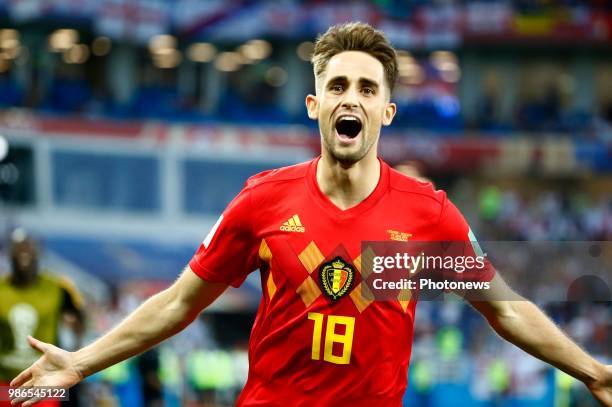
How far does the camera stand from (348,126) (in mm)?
4055

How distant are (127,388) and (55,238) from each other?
12562 mm

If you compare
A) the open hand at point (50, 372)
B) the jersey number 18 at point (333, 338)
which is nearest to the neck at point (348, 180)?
the jersey number 18 at point (333, 338)

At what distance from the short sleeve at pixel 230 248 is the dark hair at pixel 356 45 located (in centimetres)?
59

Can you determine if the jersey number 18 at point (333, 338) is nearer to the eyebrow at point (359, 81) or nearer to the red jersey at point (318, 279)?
the red jersey at point (318, 279)

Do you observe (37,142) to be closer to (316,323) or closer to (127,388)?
(127,388)

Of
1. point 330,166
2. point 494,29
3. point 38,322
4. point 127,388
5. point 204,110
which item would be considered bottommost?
point 127,388

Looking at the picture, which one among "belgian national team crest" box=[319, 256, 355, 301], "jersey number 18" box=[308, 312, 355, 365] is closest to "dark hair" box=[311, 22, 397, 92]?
"belgian national team crest" box=[319, 256, 355, 301]

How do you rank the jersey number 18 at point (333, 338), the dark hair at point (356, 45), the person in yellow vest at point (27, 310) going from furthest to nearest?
the person in yellow vest at point (27, 310), the dark hair at point (356, 45), the jersey number 18 at point (333, 338)

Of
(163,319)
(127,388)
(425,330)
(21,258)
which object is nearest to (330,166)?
(163,319)

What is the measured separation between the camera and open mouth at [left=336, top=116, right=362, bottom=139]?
3967 mm

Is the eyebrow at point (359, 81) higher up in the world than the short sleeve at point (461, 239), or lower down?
higher up

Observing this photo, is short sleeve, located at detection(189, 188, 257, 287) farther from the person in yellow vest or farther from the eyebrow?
the person in yellow vest

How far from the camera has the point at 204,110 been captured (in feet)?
95.9

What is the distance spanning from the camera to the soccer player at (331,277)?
13.0 feet
